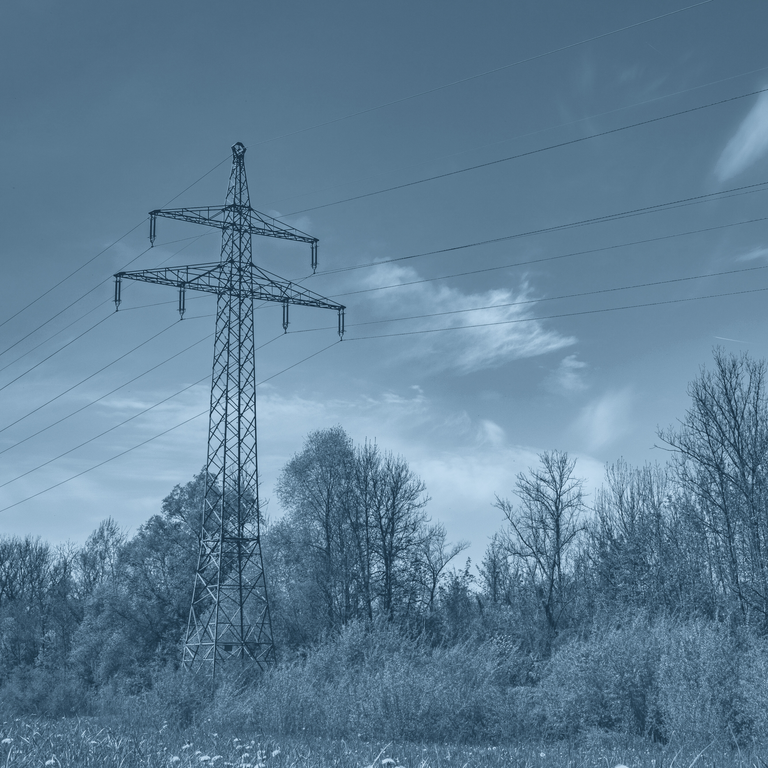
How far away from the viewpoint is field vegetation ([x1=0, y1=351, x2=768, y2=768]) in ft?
61.0

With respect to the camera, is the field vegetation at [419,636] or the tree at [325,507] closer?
the field vegetation at [419,636]

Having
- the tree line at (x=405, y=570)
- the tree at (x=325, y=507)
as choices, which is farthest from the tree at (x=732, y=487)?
the tree at (x=325, y=507)

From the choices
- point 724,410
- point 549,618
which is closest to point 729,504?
point 724,410

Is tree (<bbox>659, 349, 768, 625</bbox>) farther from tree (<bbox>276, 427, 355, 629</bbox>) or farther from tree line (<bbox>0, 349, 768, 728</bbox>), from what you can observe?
tree (<bbox>276, 427, 355, 629</bbox>)

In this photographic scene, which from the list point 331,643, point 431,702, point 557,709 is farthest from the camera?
point 331,643

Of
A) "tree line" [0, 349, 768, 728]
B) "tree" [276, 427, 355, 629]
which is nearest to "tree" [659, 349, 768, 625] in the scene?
"tree line" [0, 349, 768, 728]

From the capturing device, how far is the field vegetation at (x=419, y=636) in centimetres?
1858

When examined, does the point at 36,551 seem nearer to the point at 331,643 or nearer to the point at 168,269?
the point at 331,643

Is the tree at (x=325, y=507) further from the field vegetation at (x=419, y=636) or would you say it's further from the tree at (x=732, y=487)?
the tree at (x=732, y=487)

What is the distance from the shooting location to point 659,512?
4625 cm

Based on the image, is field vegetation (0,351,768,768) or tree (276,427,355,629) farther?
tree (276,427,355,629)

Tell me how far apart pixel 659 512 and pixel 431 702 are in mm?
27410

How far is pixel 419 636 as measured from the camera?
1351 inches

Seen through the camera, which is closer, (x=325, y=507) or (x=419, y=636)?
(x=419, y=636)
